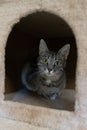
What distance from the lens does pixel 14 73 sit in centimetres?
121

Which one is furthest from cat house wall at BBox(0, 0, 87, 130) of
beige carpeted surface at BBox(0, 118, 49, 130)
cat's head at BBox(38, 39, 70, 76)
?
cat's head at BBox(38, 39, 70, 76)

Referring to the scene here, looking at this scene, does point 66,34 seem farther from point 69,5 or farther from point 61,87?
point 69,5

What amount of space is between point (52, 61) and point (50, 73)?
0.18 ft

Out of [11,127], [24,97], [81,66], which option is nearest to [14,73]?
[24,97]

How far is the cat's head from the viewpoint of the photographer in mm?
1105

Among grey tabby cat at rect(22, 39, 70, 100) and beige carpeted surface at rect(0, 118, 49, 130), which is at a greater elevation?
grey tabby cat at rect(22, 39, 70, 100)

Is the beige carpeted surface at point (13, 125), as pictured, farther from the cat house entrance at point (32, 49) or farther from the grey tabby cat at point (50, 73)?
the grey tabby cat at point (50, 73)

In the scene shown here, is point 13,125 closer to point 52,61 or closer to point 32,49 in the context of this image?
point 52,61

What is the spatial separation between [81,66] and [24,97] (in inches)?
14.8

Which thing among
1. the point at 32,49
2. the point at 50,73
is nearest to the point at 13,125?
the point at 50,73

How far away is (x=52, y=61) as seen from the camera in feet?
3.66

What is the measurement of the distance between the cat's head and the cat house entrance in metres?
0.10

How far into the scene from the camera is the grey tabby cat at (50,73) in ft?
3.65

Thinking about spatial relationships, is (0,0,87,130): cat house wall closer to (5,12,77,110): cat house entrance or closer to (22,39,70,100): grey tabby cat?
(5,12,77,110): cat house entrance
